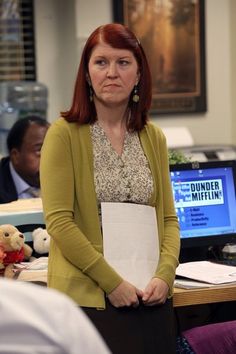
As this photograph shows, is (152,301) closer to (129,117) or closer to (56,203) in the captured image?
(56,203)

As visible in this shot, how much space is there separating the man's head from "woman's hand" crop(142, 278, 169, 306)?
1595 mm

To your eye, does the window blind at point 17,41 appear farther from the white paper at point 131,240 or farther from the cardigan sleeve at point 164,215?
the white paper at point 131,240

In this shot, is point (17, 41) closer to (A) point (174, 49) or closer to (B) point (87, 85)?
(A) point (174, 49)

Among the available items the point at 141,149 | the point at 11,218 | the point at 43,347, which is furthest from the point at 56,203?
the point at 43,347

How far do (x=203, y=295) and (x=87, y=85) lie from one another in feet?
2.32

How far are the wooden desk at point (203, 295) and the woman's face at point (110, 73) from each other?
60cm

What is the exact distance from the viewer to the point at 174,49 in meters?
6.46

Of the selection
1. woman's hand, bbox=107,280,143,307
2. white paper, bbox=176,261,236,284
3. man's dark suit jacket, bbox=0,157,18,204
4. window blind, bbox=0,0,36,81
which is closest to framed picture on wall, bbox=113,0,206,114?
window blind, bbox=0,0,36,81

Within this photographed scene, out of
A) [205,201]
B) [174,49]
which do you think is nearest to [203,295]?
[205,201]

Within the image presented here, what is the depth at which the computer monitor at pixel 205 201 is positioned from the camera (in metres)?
2.74

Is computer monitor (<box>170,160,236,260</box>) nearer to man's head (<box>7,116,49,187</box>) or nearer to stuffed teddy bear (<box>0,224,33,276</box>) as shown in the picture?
stuffed teddy bear (<box>0,224,33,276</box>)

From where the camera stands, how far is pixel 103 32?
85.8 inches

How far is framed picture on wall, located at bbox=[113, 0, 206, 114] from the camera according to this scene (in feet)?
20.7

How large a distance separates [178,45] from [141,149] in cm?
435
